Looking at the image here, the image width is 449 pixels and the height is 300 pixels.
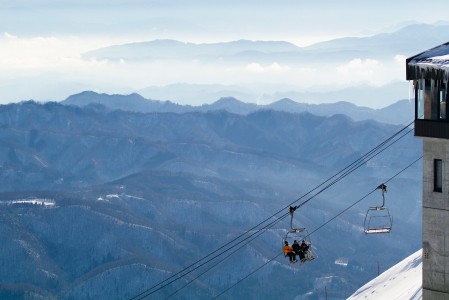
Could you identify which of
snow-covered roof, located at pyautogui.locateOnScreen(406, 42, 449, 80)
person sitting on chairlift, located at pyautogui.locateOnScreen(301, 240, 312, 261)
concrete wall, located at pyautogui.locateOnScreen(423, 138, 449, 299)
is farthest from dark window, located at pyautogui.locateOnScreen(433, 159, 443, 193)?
person sitting on chairlift, located at pyautogui.locateOnScreen(301, 240, 312, 261)

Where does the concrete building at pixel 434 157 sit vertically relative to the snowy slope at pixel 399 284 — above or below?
above

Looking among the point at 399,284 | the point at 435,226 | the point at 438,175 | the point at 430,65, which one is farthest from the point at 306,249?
the point at 399,284

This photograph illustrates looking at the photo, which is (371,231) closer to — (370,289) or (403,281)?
(403,281)

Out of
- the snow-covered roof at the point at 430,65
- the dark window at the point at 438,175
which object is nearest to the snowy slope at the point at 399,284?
the dark window at the point at 438,175

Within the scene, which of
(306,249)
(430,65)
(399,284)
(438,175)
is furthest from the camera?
(399,284)

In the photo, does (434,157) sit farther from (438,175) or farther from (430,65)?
(430,65)

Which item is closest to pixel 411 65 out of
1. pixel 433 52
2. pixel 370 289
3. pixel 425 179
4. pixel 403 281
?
pixel 433 52

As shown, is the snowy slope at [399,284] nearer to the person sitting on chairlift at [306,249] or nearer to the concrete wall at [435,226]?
the person sitting on chairlift at [306,249]

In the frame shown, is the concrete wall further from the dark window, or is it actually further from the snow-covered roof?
the snow-covered roof
